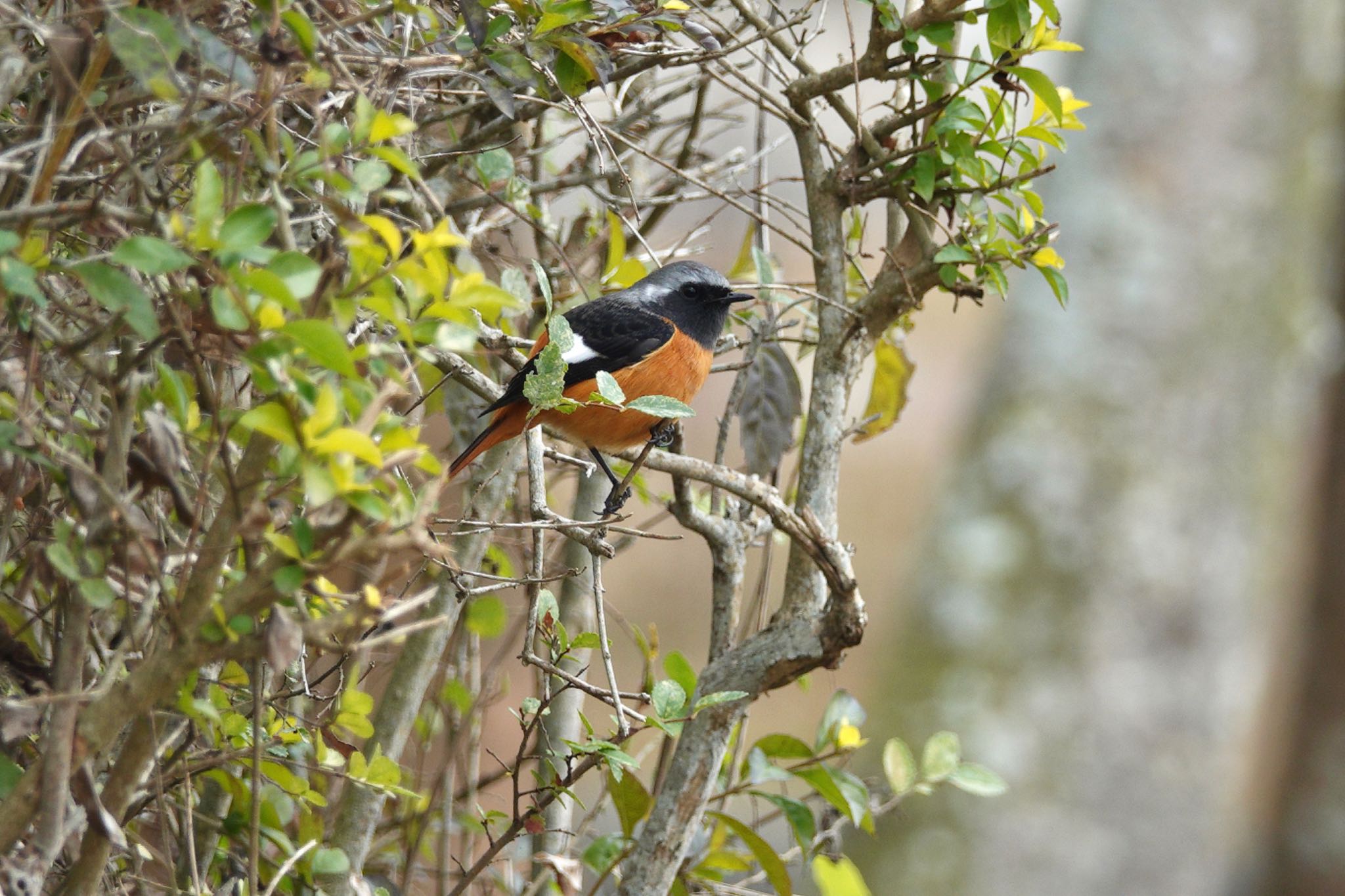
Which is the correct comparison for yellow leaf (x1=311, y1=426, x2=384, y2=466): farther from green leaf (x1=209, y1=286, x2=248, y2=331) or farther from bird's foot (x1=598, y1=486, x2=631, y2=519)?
bird's foot (x1=598, y1=486, x2=631, y2=519)

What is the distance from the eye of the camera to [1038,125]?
93.5 inches

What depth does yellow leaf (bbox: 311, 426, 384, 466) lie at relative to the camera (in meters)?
1.12

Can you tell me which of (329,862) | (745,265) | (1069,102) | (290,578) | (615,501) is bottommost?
(329,862)

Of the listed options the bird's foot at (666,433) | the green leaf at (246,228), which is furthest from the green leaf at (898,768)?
the green leaf at (246,228)

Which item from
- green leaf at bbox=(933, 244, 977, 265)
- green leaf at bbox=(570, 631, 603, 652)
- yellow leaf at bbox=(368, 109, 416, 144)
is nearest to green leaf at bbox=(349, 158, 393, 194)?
yellow leaf at bbox=(368, 109, 416, 144)

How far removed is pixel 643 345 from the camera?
3.42m

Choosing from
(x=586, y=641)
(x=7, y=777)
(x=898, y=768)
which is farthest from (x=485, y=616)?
(x=7, y=777)

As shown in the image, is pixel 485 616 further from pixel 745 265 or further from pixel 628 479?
pixel 745 265

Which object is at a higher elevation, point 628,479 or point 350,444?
point 628,479

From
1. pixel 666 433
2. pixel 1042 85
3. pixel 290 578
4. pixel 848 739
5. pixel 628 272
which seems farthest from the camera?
pixel 666 433

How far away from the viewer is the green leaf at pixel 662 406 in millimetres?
1780

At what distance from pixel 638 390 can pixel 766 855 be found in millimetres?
1552

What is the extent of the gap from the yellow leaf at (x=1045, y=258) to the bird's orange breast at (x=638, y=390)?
1130 millimetres

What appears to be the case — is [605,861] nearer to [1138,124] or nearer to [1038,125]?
[1038,125]
